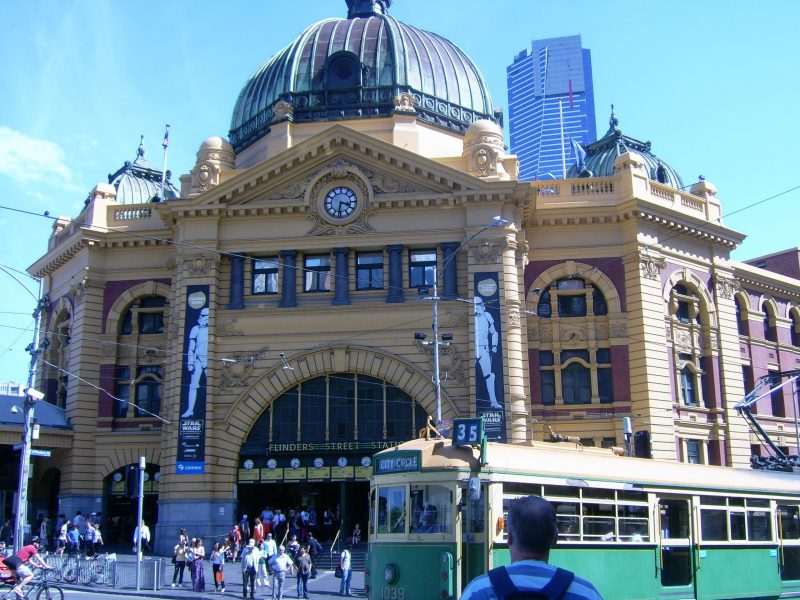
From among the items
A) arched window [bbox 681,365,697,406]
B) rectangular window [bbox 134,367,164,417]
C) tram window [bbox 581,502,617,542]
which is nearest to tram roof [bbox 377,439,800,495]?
tram window [bbox 581,502,617,542]

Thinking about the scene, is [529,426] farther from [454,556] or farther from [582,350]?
[454,556]

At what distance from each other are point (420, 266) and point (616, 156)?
15926mm

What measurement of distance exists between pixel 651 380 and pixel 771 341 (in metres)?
13.2

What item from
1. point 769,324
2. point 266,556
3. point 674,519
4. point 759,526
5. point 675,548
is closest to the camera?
point 675,548

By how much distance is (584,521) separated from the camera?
18656 millimetres

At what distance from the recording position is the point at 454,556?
1720cm

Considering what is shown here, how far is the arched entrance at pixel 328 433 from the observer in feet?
133

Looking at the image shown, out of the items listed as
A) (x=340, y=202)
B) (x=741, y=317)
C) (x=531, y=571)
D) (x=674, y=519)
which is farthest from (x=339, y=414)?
(x=531, y=571)

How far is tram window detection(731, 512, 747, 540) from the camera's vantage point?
21494 millimetres

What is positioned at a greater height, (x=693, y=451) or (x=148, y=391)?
(x=148, y=391)

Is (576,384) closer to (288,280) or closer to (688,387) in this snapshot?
(688,387)

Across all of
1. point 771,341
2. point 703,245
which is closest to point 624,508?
point 703,245

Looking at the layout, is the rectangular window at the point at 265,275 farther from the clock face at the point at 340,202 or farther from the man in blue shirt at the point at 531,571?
the man in blue shirt at the point at 531,571

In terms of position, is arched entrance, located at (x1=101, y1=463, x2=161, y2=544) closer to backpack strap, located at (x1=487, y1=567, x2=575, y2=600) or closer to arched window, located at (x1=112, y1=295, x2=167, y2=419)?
arched window, located at (x1=112, y1=295, x2=167, y2=419)
